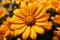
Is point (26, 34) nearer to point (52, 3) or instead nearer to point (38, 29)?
point (38, 29)

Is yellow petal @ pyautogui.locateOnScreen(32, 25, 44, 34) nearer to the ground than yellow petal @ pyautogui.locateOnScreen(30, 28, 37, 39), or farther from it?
farther from it

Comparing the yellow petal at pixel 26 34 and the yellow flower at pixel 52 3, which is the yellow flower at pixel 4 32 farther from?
the yellow flower at pixel 52 3

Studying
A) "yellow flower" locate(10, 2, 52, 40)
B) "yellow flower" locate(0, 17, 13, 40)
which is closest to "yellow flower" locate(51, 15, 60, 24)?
"yellow flower" locate(10, 2, 52, 40)

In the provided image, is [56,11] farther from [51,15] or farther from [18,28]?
[18,28]

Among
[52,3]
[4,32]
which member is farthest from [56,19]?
[4,32]

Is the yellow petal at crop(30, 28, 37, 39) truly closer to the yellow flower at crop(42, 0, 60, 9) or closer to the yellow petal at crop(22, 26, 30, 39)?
the yellow petal at crop(22, 26, 30, 39)

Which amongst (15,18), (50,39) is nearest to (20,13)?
(15,18)

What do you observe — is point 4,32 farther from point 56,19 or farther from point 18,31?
point 56,19

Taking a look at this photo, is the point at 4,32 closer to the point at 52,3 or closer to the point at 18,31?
the point at 18,31

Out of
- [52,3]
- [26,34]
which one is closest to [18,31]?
[26,34]
